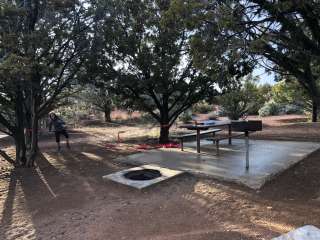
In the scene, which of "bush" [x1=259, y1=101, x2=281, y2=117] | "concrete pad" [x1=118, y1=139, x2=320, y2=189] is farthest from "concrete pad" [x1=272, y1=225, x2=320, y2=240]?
"bush" [x1=259, y1=101, x2=281, y2=117]

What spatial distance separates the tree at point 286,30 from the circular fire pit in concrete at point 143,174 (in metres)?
3.14

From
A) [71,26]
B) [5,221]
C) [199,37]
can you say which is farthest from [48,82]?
[199,37]

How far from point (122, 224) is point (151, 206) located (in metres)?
0.69

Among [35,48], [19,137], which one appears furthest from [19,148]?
[35,48]

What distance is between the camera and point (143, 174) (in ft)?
20.5

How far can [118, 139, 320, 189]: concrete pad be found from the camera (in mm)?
5652

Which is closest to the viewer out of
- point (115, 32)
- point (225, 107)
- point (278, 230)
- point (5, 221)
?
point (278, 230)

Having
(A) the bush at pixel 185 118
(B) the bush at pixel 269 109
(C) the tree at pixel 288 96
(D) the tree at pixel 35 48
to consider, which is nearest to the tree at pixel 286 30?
(D) the tree at pixel 35 48

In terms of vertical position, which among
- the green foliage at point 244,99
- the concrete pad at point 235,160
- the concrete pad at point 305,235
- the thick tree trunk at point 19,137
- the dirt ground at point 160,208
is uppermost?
the green foliage at point 244,99

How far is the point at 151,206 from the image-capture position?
4.56 metres

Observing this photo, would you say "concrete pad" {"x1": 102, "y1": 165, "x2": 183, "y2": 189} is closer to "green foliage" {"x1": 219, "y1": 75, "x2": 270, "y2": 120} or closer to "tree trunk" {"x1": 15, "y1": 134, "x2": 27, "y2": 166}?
"tree trunk" {"x1": 15, "y1": 134, "x2": 27, "y2": 166}

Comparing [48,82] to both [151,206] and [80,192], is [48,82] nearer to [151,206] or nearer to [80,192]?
[80,192]

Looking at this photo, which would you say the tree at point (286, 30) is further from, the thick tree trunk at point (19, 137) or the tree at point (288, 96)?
the tree at point (288, 96)

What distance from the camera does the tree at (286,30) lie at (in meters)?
3.95
